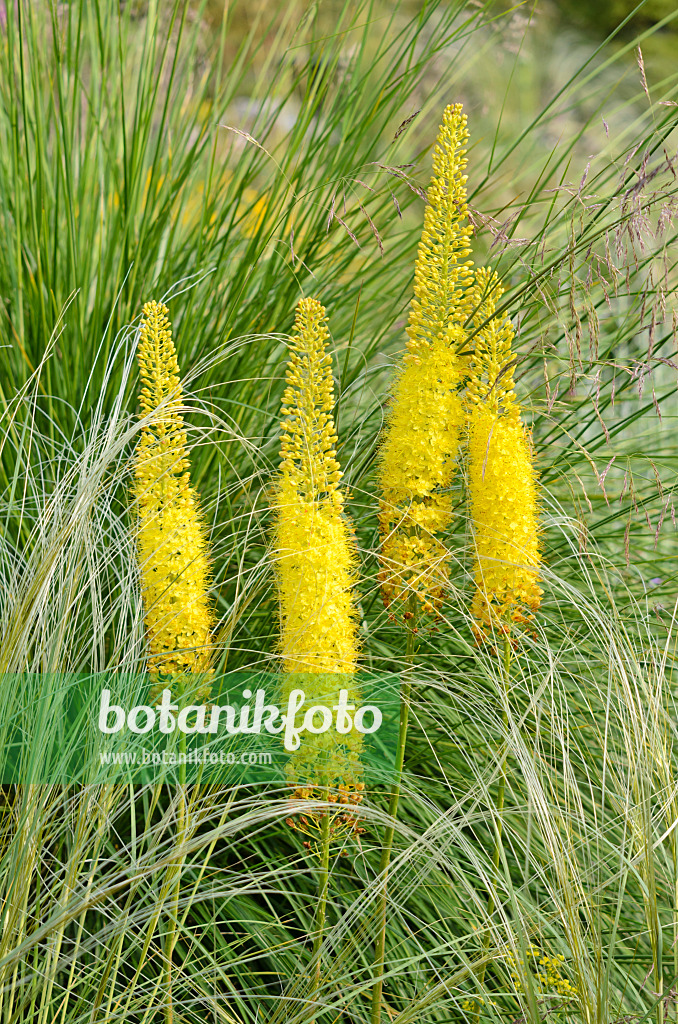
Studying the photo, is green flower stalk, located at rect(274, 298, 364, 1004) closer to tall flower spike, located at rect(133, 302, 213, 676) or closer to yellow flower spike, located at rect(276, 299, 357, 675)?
yellow flower spike, located at rect(276, 299, 357, 675)

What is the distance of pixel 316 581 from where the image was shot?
1236 millimetres

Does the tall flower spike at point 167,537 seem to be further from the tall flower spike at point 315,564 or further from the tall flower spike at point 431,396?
the tall flower spike at point 431,396

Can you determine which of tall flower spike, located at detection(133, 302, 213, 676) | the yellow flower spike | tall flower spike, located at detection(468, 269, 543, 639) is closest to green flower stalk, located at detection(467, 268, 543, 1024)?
tall flower spike, located at detection(468, 269, 543, 639)

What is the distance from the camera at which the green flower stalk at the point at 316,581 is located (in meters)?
1.21

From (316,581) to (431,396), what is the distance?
34cm

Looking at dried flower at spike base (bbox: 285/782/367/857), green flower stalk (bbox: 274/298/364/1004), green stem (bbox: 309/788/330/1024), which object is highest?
green flower stalk (bbox: 274/298/364/1004)

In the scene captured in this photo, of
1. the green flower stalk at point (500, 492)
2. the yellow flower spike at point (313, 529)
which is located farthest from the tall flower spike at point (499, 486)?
the yellow flower spike at point (313, 529)

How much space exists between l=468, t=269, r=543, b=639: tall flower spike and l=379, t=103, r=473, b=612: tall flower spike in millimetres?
42

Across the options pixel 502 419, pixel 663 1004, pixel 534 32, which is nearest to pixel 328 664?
pixel 502 419

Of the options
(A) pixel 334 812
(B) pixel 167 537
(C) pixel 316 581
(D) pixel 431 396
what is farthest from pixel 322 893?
(D) pixel 431 396

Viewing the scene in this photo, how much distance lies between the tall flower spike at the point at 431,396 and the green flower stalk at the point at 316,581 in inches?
4.3

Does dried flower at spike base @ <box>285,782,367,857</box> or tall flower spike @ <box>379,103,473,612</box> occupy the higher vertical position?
tall flower spike @ <box>379,103,473,612</box>

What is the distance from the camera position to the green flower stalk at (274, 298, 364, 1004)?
1.21 metres

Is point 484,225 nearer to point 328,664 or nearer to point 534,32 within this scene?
point 328,664
